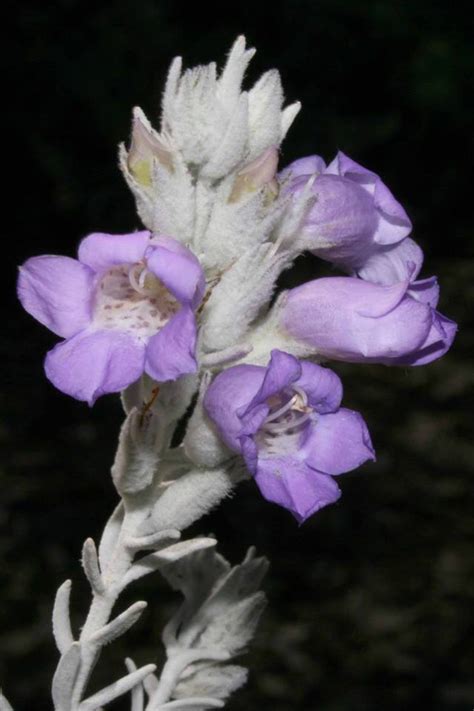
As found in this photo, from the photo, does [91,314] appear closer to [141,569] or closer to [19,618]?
[141,569]

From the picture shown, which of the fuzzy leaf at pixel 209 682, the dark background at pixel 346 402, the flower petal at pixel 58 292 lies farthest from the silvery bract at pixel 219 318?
the dark background at pixel 346 402

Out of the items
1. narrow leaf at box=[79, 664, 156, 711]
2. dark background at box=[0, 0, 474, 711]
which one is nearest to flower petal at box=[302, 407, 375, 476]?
narrow leaf at box=[79, 664, 156, 711]

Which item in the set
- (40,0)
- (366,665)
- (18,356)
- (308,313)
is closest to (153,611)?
(366,665)

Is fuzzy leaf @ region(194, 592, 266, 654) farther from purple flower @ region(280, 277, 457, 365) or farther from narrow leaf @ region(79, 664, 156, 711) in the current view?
purple flower @ region(280, 277, 457, 365)

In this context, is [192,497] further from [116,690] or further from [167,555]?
[116,690]

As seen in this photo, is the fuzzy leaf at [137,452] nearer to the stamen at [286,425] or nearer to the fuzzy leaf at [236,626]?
the stamen at [286,425]

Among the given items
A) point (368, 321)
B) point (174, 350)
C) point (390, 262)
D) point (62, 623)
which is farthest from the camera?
point (390, 262)

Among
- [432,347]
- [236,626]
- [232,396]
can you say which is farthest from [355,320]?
[236,626]

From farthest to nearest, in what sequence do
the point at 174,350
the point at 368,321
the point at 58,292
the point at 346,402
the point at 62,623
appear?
the point at 346,402 → the point at 62,623 → the point at 368,321 → the point at 58,292 → the point at 174,350
